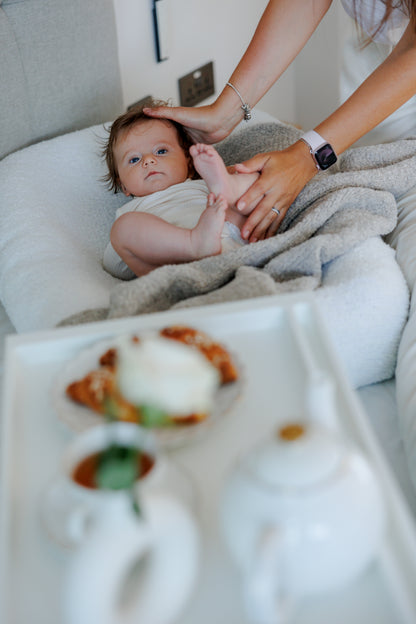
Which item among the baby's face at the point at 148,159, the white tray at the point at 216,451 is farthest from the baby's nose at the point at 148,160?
the white tray at the point at 216,451

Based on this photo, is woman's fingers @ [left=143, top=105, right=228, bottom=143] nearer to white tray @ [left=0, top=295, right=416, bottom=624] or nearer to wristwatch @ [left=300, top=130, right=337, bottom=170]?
wristwatch @ [left=300, top=130, right=337, bottom=170]

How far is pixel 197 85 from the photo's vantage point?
2.13 m

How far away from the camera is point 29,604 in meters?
0.48

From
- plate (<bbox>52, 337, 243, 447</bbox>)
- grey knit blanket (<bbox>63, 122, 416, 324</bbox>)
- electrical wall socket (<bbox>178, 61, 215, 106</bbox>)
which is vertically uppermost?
plate (<bbox>52, 337, 243, 447</bbox>)

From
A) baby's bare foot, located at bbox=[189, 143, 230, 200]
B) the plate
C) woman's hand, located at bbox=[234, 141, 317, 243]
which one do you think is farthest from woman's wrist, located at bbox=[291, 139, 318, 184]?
the plate

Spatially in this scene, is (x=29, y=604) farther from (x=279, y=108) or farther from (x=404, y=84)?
(x=279, y=108)

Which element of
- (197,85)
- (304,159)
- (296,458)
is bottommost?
(197,85)

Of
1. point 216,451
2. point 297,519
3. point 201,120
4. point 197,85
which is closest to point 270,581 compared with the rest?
point 297,519

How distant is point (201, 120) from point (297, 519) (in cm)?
116

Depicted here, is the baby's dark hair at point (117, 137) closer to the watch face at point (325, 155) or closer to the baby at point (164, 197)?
the baby at point (164, 197)

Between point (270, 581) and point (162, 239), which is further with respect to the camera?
point (162, 239)

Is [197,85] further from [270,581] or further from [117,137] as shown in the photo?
[270,581]

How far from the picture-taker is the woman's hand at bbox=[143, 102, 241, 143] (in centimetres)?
141

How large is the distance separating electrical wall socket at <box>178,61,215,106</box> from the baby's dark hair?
59 cm
